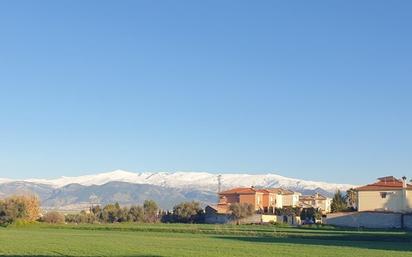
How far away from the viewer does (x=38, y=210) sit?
111 metres

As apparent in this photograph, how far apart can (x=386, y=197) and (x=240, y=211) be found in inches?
1042

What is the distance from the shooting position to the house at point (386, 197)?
10531cm

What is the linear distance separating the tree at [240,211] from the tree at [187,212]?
6902 millimetres

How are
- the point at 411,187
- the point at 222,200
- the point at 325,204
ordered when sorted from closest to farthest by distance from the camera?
the point at 411,187
the point at 222,200
the point at 325,204

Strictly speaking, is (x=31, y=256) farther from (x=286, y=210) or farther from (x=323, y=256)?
(x=286, y=210)

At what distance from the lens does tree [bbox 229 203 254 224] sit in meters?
118

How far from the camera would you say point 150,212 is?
5079 inches

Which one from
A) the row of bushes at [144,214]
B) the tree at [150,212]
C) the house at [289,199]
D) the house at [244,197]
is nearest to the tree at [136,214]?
the row of bushes at [144,214]

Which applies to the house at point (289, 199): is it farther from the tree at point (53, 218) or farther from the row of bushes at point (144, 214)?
the tree at point (53, 218)

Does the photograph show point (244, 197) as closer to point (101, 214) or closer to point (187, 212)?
point (187, 212)

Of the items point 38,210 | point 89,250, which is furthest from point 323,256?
point 38,210

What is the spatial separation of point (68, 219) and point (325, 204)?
267 feet

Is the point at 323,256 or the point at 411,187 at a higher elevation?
the point at 411,187

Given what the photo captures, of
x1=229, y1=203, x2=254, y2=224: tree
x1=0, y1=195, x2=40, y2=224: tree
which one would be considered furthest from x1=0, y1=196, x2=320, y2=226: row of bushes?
x1=0, y1=195, x2=40, y2=224: tree
